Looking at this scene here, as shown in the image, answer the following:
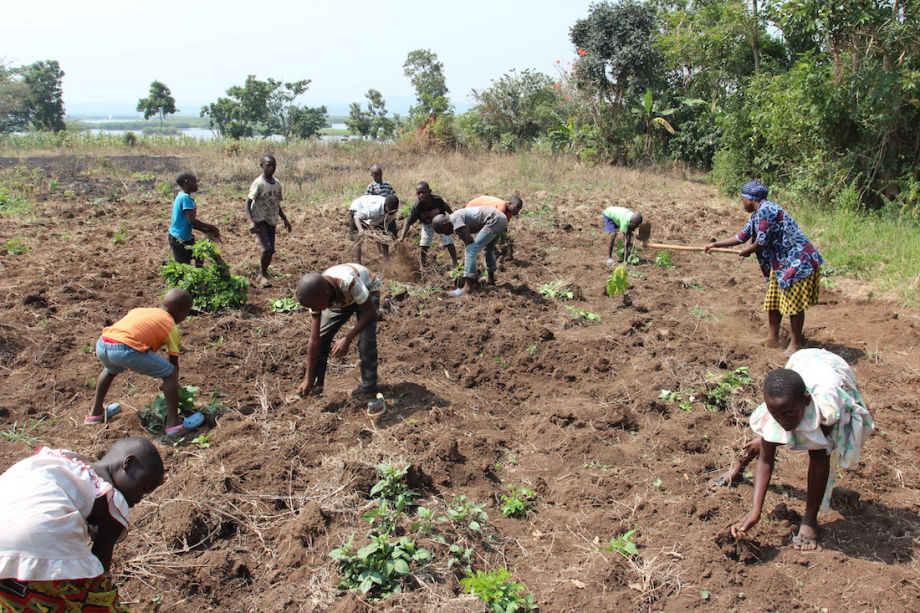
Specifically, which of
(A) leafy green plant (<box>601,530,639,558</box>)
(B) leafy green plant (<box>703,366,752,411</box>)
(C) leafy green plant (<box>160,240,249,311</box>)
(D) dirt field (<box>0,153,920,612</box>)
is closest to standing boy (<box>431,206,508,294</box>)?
(D) dirt field (<box>0,153,920,612</box>)

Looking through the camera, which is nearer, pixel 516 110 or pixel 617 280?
pixel 617 280

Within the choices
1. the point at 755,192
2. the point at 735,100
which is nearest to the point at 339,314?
the point at 755,192

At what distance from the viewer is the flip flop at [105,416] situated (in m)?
4.52

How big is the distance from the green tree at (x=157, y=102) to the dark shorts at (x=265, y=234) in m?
38.1

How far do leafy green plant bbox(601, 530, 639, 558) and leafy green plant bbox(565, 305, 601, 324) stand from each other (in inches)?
139

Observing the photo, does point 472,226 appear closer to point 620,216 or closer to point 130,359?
point 620,216

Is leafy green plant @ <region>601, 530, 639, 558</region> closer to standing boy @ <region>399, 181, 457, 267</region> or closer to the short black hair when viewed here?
the short black hair

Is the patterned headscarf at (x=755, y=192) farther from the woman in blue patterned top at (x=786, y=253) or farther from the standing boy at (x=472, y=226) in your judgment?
the standing boy at (x=472, y=226)

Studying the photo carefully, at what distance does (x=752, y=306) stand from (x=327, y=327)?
5.12 m

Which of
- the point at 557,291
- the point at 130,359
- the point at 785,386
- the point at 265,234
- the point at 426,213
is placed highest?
the point at 426,213

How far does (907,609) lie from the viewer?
2820 mm

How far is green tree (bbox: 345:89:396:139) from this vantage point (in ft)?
117

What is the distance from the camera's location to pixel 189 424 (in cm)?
444

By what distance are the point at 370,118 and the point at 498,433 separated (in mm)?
34947
